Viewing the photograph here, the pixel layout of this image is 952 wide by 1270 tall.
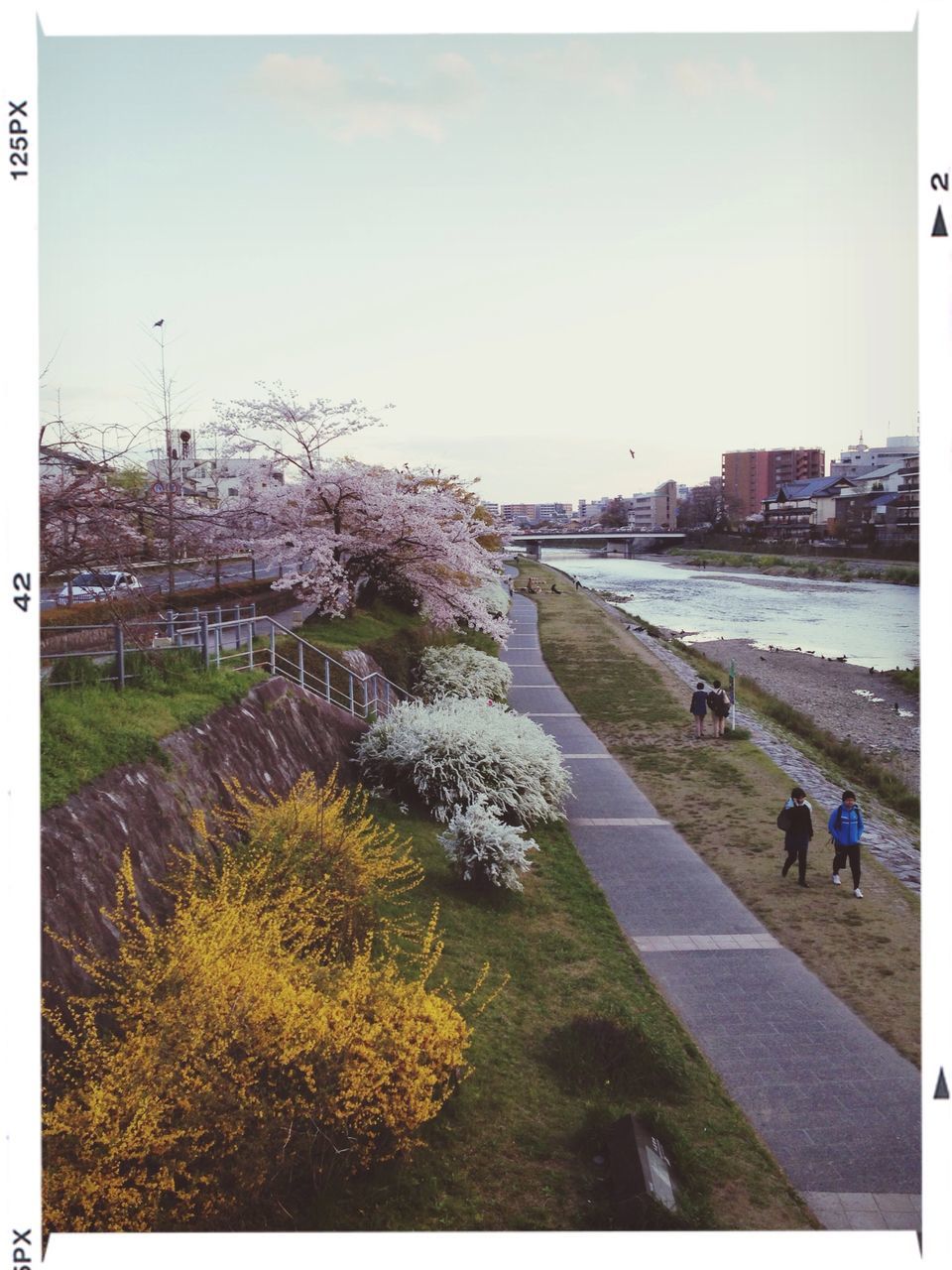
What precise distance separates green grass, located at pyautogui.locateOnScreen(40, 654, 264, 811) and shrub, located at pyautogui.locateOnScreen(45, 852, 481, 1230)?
122cm

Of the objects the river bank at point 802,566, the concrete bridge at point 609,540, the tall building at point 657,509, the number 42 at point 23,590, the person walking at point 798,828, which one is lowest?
the person walking at point 798,828

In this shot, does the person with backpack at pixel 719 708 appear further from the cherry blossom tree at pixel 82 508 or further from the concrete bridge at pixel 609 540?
the concrete bridge at pixel 609 540

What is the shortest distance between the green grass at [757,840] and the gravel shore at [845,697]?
209 cm

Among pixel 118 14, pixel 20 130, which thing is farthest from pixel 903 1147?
pixel 118 14

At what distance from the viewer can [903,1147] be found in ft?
17.8

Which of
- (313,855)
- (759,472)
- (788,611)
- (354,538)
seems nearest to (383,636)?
(354,538)

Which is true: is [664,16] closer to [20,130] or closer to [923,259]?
[923,259]

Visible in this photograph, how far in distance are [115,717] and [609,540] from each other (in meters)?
103

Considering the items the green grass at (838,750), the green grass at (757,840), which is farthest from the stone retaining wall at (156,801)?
the green grass at (838,750)

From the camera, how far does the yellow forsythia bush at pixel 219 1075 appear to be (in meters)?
4.18

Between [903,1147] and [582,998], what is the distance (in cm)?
255

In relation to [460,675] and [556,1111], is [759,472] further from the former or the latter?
[556,1111]

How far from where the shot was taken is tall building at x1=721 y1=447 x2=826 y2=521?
134875 mm

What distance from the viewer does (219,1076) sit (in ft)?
15.2
